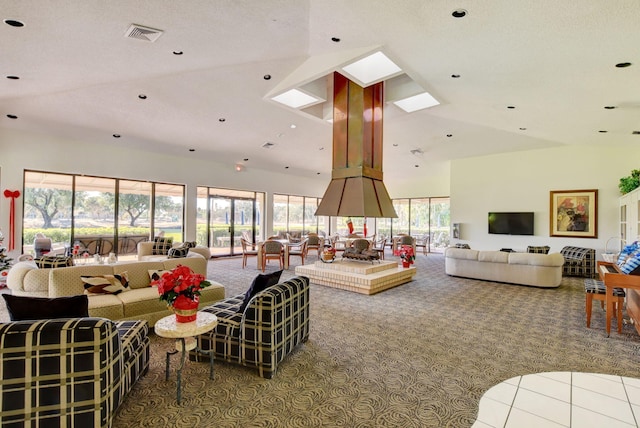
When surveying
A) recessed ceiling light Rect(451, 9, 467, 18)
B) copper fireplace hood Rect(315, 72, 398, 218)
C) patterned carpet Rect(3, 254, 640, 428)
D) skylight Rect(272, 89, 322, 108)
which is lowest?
patterned carpet Rect(3, 254, 640, 428)

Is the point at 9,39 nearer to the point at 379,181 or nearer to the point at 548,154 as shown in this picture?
the point at 379,181

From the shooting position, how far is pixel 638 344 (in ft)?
12.2

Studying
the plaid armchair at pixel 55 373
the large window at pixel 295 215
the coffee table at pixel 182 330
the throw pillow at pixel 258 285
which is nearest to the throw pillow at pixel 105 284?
the coffee table at pixel 182 330

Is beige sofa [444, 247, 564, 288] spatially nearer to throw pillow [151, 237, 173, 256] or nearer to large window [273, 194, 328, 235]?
large window [273, 194, 328, 235]

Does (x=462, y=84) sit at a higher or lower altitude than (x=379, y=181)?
higher

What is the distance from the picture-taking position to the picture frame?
8625 mm

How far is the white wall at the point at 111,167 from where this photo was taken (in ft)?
23.6

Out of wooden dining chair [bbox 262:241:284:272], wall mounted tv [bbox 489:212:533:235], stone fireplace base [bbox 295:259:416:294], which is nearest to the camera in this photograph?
stone fireplace base [bbox 295:259:416:294]

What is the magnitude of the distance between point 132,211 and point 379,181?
7.53 metres

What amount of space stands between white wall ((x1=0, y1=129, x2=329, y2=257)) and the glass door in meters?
0.64

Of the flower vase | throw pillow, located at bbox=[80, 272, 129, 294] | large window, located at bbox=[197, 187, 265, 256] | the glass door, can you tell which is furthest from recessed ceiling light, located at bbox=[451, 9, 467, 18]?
the glass door

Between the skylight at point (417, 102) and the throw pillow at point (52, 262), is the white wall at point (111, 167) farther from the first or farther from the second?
the skylight at point (417, 102)

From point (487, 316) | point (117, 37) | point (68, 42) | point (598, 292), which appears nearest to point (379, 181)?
point (487, 316)

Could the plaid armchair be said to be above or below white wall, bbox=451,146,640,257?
below
